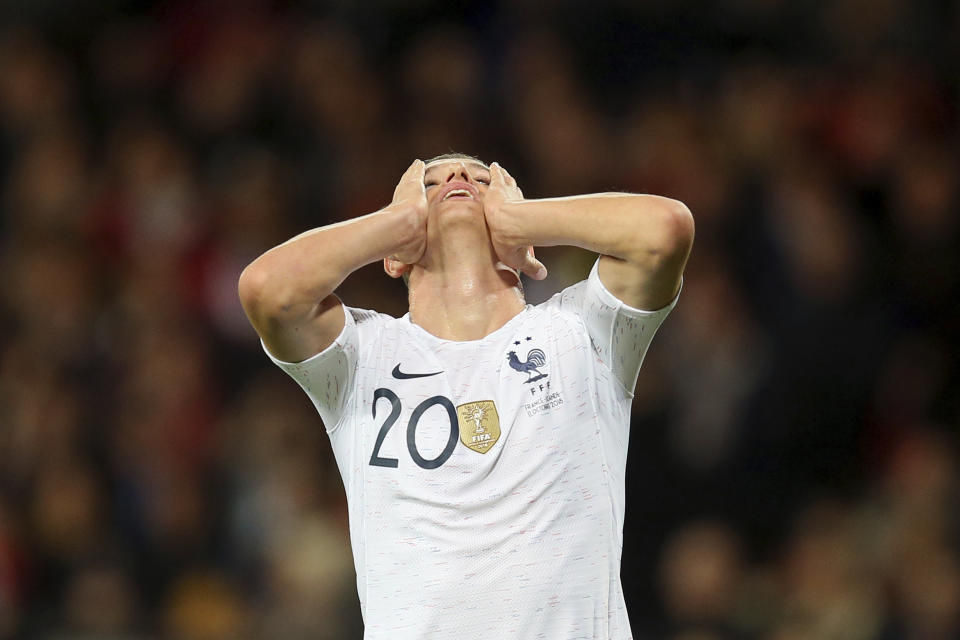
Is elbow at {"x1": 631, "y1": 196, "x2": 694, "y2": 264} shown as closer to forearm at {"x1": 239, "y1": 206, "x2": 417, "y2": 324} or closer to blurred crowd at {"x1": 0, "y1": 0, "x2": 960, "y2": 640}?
forearm at {"x1": 239, "y1": 206, "x2": 417, "y2": 324}

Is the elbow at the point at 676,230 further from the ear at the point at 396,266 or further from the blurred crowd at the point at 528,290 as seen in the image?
the blurred crowd at the point at 528,290

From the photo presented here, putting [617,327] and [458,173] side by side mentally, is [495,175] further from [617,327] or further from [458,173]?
[617,327]

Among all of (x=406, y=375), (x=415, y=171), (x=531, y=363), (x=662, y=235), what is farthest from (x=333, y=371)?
(x=662, y=235)

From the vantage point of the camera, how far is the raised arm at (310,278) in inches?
131

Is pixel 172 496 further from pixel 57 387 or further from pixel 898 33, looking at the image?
pixel 898 33

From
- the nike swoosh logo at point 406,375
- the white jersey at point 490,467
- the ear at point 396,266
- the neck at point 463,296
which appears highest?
the ear at point 396,266

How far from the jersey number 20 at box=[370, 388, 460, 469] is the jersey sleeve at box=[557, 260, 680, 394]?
486mm

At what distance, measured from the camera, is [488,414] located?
11.0 ft

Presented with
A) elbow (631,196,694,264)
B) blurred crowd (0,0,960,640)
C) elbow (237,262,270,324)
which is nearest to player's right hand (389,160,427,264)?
elbow (237,262,270,324)

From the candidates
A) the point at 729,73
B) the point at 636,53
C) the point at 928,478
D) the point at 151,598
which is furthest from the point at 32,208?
the point at 928,478

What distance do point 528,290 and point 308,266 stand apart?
A: 10.4 ft

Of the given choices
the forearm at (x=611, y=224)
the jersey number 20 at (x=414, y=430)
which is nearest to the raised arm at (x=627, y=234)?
the forearm at (x=611, y=224)

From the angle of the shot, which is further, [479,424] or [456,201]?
[456,201]

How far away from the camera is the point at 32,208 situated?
326 inches
